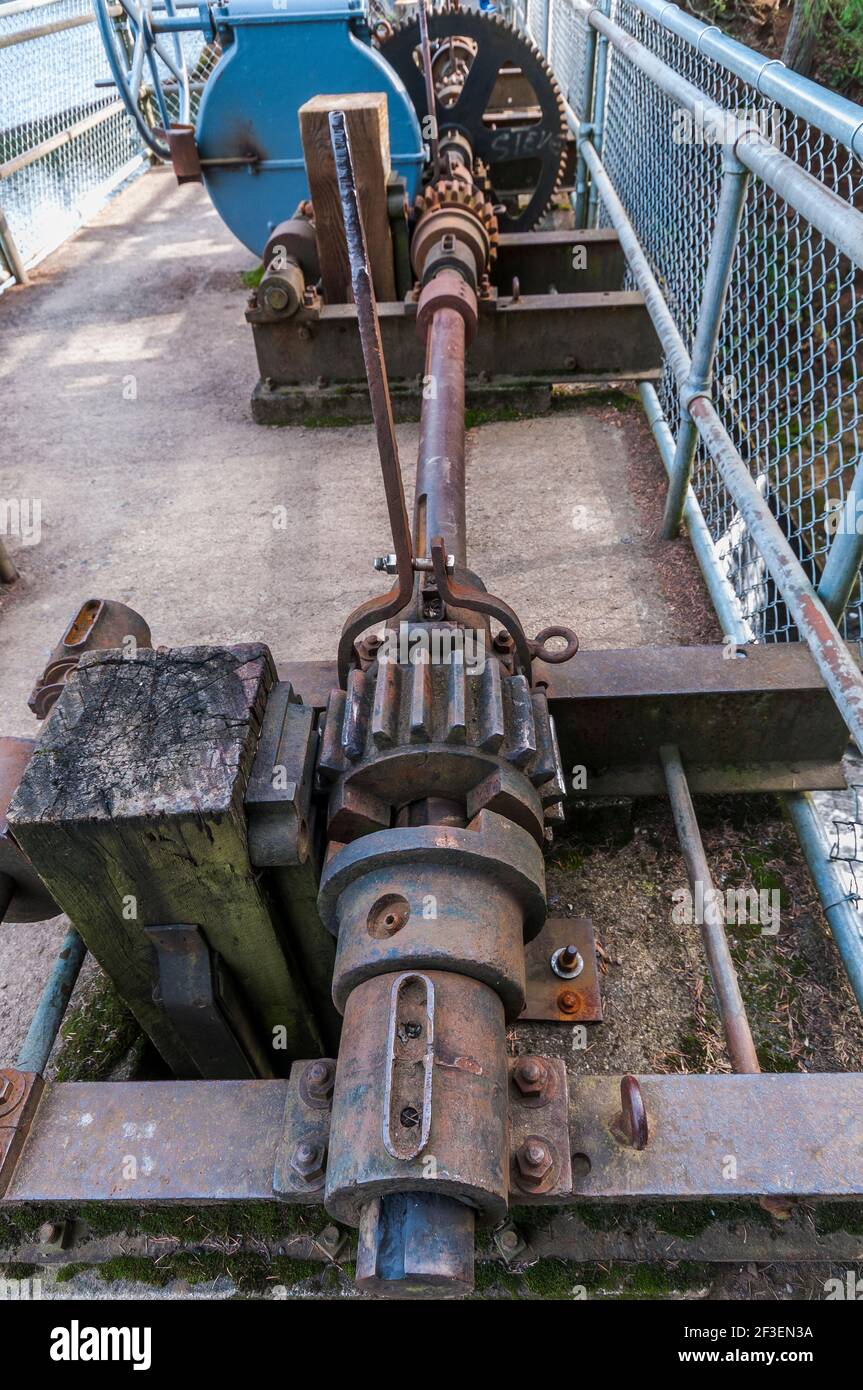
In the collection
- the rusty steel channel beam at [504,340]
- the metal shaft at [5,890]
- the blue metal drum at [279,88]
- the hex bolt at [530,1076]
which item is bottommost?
the hex bolt at [530,1076]

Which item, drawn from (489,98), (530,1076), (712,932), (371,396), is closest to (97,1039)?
(530,1076)

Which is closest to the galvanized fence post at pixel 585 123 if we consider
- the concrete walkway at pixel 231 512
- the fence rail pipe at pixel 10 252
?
the concrete walkway at pixel 231 512

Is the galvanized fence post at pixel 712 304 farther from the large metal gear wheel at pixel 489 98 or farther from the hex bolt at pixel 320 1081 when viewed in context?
the large metal gear wheel at pixel 489 98

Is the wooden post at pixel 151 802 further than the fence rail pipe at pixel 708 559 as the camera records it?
No

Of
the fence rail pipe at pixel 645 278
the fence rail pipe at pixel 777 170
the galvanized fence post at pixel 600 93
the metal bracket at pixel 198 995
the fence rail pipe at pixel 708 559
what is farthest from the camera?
the galvanized fence post at pixel 600 93

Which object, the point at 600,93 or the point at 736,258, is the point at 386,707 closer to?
the point at 736,258

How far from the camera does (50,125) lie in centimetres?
740

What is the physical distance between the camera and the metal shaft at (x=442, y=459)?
2174 mm

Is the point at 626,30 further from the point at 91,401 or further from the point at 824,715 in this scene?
the point at 824,715

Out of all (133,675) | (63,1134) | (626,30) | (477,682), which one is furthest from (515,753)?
(626,30)

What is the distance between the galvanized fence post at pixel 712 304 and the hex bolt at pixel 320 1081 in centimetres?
249

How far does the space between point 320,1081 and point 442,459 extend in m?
1.65

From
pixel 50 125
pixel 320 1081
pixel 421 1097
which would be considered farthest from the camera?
pixel 50 125

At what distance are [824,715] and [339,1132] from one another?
1.61m
